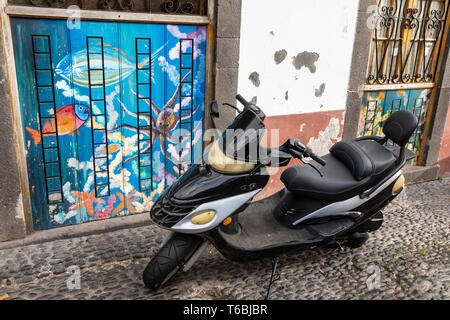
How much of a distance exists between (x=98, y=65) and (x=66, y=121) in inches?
25.0

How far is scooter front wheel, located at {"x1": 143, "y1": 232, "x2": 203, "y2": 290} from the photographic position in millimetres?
3340

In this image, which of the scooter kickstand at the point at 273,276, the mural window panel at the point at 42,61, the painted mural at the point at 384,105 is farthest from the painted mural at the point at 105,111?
the painted mural at the point at 384,105

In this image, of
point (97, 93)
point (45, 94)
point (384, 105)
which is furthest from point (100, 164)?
point (384, 105)

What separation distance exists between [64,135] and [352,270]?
3.09 m

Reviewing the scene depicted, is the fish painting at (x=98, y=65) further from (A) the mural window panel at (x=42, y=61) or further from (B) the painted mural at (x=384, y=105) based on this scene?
(B) the painted mural at (x=384, y=105)

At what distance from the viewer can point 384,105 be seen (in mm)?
6230

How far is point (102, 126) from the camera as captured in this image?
→ 4.35 meters

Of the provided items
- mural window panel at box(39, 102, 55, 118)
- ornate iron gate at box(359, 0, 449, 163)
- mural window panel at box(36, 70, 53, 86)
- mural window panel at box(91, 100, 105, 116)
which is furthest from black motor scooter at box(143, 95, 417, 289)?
ornate iron gate at box(359, 0, 449, 163)

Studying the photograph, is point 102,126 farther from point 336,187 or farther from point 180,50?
point 336,187

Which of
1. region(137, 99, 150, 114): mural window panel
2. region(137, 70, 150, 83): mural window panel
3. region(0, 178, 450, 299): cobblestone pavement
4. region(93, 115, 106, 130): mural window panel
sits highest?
region(137, 70, 150, 83): mural window panel

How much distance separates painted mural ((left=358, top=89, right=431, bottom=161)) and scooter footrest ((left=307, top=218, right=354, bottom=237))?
2617 mm

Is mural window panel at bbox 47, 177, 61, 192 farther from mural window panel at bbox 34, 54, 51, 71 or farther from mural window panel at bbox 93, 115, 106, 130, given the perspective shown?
mural window panel at bbox 34, 54, 51, 71

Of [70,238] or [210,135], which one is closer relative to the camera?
[70,238]

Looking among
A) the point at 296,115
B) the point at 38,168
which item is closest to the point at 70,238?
the point at 38,168
